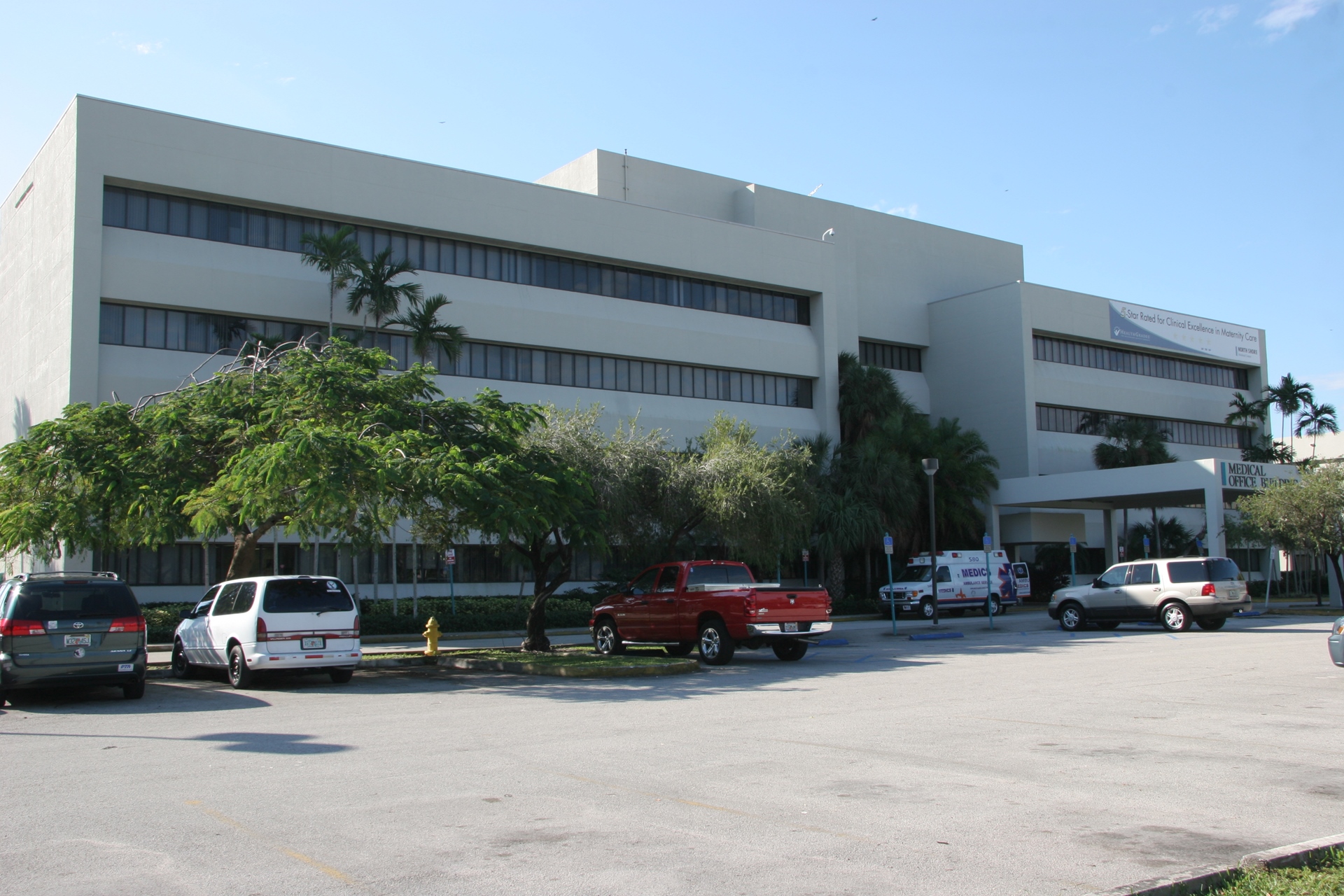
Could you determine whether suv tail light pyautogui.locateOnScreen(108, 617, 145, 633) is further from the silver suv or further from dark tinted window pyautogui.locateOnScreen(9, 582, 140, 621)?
the silver suv

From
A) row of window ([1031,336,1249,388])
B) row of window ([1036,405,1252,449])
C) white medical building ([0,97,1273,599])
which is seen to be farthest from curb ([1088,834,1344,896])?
row of window ([1031,336,1249,388])

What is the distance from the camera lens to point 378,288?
111 feet

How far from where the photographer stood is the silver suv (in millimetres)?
26859

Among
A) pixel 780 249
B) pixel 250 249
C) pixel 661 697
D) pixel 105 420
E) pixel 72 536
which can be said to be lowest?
pixel 661 697

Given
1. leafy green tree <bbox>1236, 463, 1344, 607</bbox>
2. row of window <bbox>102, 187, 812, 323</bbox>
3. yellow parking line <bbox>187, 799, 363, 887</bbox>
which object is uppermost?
row of window <bbox>102, 187, 812, 323</bbox>

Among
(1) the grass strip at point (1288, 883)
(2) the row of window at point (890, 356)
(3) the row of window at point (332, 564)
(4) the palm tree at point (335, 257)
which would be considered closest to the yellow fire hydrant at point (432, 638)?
(3) the row of window at point (332, 564)

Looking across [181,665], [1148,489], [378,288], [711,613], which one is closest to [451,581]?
[378,288]

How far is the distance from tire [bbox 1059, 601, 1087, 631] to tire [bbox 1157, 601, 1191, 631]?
224 cm

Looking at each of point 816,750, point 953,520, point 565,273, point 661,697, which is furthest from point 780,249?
point 816,750

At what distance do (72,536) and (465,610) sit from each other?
1751cm

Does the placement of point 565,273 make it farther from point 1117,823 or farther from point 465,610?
point 1117,823

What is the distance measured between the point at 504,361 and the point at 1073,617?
2089 centimetres

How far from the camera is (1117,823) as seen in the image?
7.10 metres

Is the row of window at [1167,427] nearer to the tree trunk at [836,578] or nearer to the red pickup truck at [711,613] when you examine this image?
the tree trunk at [836,578]
